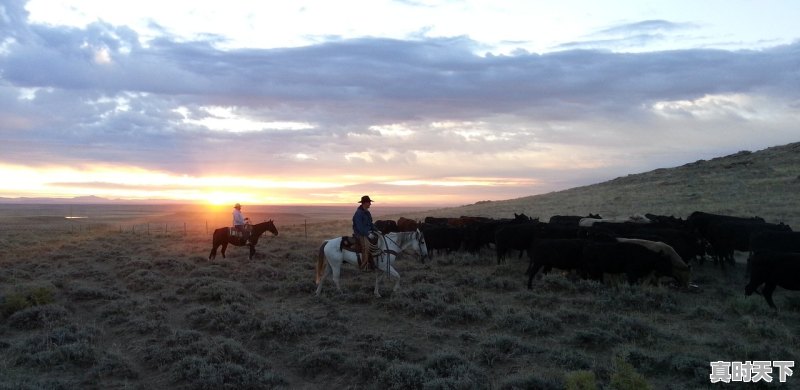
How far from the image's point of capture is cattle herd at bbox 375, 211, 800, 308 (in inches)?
435

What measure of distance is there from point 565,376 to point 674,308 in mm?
5004

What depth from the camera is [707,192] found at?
39719 mm

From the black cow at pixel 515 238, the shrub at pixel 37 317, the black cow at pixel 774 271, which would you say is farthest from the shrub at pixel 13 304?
the black cow at pixel 774 271

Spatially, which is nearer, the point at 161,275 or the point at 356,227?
the point at 356,227

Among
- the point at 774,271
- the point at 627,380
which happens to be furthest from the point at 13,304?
the point at 774,271

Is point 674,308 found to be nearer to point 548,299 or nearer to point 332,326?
point 548,299

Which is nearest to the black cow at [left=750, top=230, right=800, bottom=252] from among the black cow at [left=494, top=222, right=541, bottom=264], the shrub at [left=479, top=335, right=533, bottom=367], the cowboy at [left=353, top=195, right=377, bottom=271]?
the black cow at [left=494, top=222, right=541, bottom=264]

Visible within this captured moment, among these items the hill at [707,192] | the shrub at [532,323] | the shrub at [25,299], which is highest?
the hill at [707,192]

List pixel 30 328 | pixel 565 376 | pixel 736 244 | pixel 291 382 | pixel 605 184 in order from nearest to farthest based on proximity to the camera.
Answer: pixel 565 376, pixel 291 382, pixel 30 328, pixel 736 244, pixel 605 184

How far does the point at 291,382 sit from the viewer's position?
8.00 m

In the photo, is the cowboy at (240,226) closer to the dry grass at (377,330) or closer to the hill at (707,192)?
the dry grass at (377,330)

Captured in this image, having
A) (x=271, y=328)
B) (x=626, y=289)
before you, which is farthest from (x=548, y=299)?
(x=271, y=328)

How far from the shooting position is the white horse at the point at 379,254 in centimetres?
1295

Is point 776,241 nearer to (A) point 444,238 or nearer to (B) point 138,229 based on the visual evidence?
(A) point 444,238
